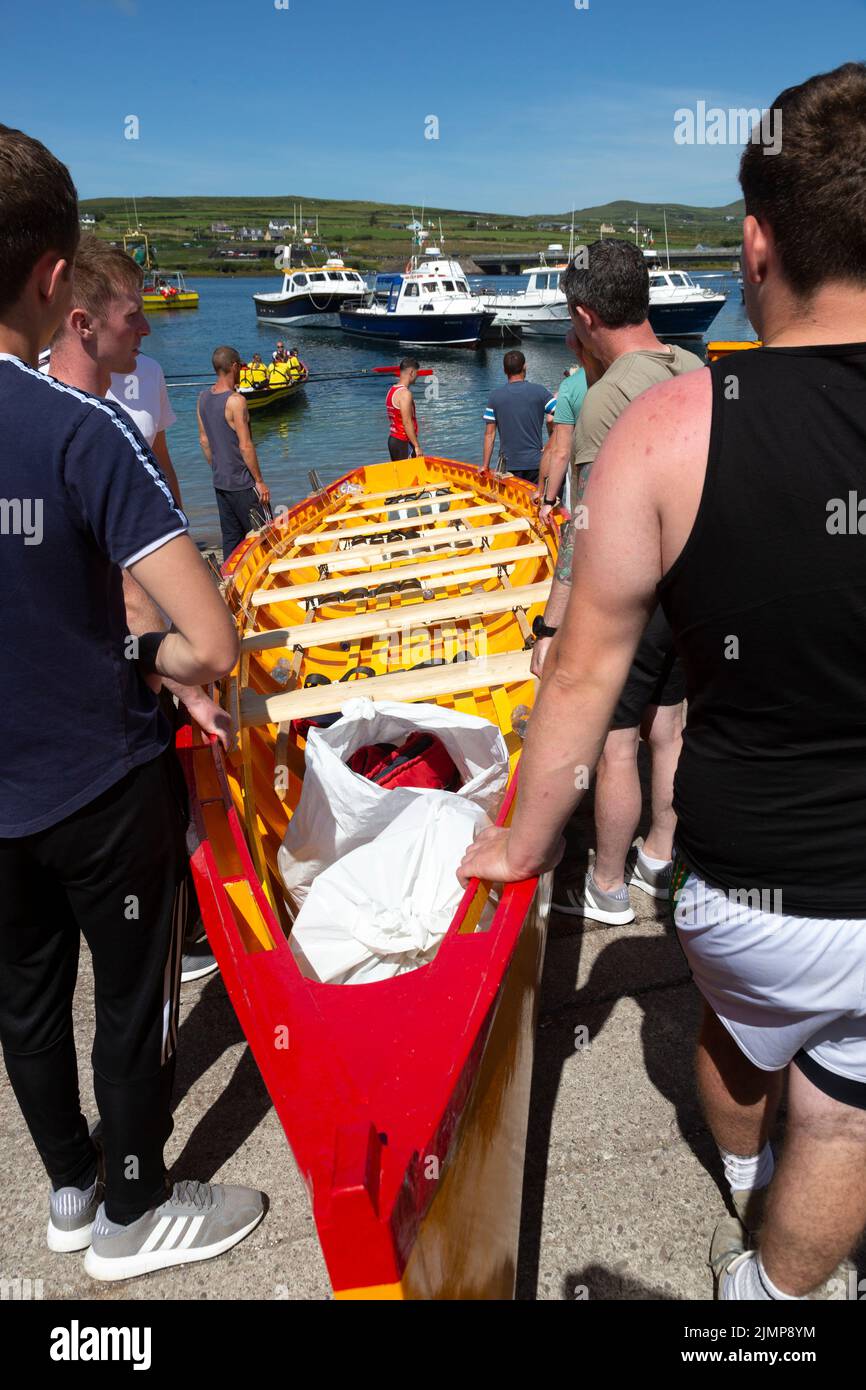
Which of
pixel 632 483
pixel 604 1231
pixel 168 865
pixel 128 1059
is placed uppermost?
pixel 632 483

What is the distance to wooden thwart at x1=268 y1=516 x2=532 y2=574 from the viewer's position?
17.9 feet

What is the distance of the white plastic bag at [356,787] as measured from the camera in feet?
9.80

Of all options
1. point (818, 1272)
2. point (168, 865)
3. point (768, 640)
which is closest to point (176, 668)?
point (168, 865)

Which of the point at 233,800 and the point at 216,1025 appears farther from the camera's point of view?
the point at 216,1025

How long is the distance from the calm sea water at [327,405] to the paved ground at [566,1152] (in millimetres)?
11293

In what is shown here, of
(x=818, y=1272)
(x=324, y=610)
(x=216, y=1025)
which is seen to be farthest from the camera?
(x=324, y=610)

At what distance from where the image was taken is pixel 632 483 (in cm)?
128

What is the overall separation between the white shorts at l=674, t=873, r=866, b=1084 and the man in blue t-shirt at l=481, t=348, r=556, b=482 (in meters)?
7.88

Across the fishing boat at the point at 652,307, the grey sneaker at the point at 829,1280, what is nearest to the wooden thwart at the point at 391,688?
the grey sneaker at the point at 829,1280

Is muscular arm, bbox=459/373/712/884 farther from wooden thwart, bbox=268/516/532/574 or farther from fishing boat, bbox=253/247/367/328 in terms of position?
fishing boat, bbox=253/247/367/328

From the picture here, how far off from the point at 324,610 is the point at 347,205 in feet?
715

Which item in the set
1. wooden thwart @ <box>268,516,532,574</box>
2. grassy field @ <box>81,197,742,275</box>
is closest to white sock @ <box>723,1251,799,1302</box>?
wooden thwart @ <box>268,516,532,574</box>

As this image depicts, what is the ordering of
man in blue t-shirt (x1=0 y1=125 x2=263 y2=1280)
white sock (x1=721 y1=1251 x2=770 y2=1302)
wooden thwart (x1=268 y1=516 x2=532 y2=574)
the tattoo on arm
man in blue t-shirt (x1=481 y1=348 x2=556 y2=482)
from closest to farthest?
man in blue t-shirt (x1=0 y1=125 x2=263 y2=1280), white sock (x1=721 y1=1251 x2=770 y2=1302), the tattoo on arm, wooden thwart (x1=268 y1=516 x2=532 y2=574), man in blue t-shirt (x1=481 y1=348 x2=556 y2=482)
